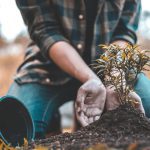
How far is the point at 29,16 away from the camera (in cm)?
283

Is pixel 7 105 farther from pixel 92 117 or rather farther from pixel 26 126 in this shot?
pixel 92 117

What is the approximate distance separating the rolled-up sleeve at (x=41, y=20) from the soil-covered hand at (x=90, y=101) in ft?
2.16

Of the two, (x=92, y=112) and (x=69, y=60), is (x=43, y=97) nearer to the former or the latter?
(x=69, y=60)

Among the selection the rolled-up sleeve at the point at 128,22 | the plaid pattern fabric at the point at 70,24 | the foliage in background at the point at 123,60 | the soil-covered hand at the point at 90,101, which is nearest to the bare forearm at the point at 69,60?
the plaid pattern fabric at the point at 70,24

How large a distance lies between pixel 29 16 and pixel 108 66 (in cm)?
128

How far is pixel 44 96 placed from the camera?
9.66 ft

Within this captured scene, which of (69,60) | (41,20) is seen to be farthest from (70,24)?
(69,60)

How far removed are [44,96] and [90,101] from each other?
34.0 inches

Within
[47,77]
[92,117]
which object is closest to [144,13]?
[47,77]

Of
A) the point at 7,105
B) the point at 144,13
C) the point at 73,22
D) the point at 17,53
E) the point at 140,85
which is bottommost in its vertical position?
the point at 17,53

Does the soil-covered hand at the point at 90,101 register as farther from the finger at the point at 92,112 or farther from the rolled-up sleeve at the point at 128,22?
the rolled-up sleeve at the point at 128,22

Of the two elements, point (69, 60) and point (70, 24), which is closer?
point (69, 60)

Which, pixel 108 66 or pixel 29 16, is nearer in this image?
pixel 108 66

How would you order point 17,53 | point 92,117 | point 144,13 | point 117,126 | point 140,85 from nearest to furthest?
point 117,126 < point 92,117 < point 140,85 < point 144,13 < point 17,53
